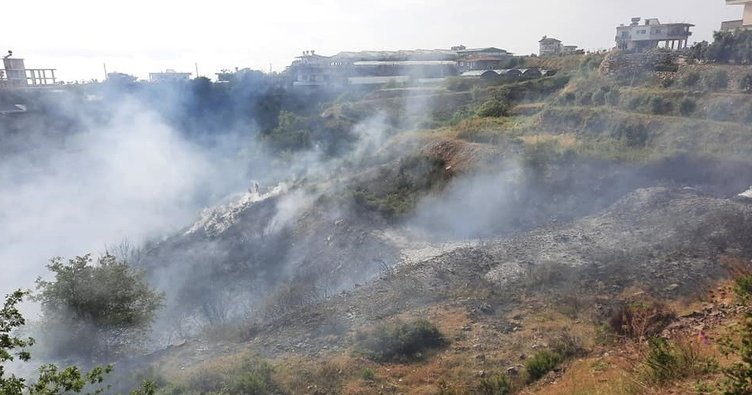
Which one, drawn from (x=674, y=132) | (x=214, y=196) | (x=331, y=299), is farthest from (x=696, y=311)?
(x=214, y=196)

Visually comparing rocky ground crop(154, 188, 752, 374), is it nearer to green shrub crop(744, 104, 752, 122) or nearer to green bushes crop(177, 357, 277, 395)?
green bushes crop(177, 357, 277, 395)

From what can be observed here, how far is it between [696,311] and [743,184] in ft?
32.9

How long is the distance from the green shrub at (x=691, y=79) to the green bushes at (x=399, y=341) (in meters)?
20.8

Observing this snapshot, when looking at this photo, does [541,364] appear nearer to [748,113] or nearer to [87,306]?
[87,306]

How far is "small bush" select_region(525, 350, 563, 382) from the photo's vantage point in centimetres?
937

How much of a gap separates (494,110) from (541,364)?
77.2ft

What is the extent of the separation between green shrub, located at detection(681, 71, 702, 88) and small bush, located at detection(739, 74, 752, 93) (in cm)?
202

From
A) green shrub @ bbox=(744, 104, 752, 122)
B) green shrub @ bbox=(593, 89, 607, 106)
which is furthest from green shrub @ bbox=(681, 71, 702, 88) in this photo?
green shrub @ bbox=(744, 104, 752, 122)

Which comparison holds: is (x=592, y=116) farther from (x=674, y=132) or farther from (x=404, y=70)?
(x=404, y=70)

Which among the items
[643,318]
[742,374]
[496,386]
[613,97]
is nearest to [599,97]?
[613,97]

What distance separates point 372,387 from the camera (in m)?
9.67

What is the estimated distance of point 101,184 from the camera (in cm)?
3203

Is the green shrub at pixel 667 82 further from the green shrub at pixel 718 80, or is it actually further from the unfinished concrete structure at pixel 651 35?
the unfinished concrete structure at pixel 651 35

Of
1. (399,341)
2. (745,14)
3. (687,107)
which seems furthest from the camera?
(745,14)
